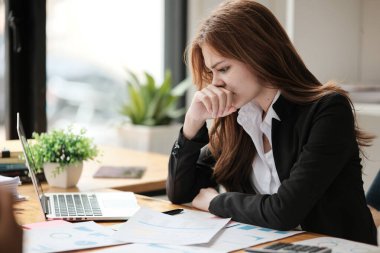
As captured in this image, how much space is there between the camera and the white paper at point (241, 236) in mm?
1622

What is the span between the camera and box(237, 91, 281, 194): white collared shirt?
6.84 feet

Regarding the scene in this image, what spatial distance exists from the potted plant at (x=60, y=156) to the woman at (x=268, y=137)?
0.41 metres

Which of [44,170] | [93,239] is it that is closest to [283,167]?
[93,239]

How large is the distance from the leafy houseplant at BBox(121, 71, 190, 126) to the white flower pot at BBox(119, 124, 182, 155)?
0.06m

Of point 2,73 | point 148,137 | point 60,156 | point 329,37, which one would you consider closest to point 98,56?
point 148,137

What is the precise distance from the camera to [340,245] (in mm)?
1623

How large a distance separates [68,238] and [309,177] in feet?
2.19

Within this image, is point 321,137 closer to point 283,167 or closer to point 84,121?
point 283,167

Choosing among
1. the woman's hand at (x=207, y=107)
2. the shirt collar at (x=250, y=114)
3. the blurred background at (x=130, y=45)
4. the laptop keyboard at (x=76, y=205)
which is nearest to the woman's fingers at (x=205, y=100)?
the woman's hand at (x=207, y=107)

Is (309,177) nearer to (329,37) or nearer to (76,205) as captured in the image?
(76,205)

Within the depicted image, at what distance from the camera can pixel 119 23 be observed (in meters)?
4.36

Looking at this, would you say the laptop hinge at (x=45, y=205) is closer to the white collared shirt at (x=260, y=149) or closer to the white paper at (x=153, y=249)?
the white paper at (x=153, y=249)

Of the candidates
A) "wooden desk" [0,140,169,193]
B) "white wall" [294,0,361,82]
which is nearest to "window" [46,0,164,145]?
"wooden desk" [0,140,169,193]

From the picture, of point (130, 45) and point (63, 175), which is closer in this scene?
point (63, 175)
